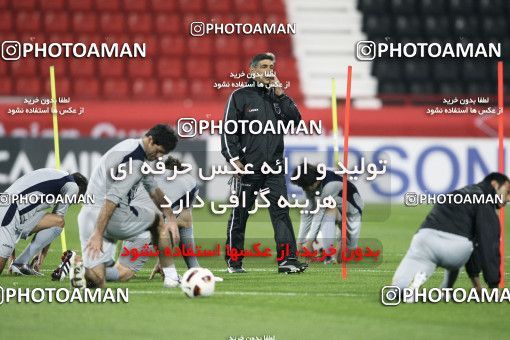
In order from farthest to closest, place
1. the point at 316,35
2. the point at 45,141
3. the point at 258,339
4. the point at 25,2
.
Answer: the point at 316,35
the point at 25,2
the point at 45,141
the point at 258,339

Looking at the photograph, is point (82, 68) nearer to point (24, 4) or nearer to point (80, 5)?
point (80, 5)

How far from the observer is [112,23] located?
86.6ft

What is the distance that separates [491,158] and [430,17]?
5775 millimetres

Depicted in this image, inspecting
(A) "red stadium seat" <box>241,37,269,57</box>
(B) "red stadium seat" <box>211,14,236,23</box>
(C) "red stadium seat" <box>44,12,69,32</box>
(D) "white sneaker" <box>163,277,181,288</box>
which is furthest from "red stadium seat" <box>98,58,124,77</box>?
(D) "white sneaker" <box>163,277,181,288</box>

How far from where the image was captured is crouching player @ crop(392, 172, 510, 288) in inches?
394

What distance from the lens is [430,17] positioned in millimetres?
27984

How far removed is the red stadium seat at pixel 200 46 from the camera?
26.4 metres

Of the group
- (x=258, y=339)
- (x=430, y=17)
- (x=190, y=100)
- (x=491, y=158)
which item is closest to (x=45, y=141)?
(x=190, y=100)

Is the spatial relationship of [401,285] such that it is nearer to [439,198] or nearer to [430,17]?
[439,198]

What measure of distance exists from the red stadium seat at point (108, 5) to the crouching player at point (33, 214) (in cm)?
1446

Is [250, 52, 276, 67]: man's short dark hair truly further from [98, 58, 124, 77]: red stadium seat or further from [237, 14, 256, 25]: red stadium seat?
[237, 14, 256, 25]: red stadium seat

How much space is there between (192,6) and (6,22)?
14.0ft

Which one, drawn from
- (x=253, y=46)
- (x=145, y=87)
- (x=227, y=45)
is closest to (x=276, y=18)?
(x=253, y=46)

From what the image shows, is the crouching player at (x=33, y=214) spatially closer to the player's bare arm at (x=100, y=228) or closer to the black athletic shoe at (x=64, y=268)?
the black athletic shoe at (x=64, y=268)
